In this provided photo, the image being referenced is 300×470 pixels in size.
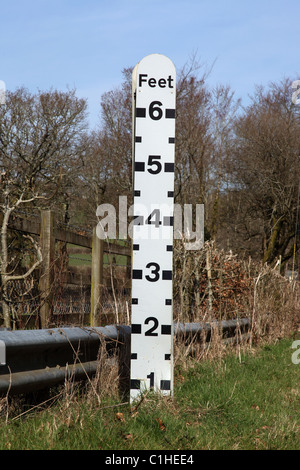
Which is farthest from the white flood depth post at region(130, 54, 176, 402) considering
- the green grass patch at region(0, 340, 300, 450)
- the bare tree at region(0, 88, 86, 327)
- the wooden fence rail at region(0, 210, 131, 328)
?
the bare tree at region(0, 88, 86, 327)

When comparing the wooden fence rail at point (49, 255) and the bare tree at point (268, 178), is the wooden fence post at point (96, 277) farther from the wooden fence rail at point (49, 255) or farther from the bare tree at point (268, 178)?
the bare tree at point (268, 178)

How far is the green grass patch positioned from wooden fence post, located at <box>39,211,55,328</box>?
1994mm

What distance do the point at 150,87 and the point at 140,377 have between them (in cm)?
257

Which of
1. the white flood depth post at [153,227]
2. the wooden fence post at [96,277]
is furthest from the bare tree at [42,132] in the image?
the white flood depth post at [153,227]

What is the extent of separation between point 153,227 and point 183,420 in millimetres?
1635

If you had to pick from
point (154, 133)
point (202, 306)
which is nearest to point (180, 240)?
point (202, 306)

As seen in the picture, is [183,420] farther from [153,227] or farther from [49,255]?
[49,255]

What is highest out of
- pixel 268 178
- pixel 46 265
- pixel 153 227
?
pixel 268 178

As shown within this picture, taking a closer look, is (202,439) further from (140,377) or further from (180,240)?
(180,240)

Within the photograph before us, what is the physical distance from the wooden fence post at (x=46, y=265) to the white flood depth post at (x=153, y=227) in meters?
2.36

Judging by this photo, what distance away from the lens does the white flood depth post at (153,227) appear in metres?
4.99

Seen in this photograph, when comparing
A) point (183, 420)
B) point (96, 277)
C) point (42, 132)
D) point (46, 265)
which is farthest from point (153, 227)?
point (42, 132)

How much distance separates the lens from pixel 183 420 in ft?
14.5

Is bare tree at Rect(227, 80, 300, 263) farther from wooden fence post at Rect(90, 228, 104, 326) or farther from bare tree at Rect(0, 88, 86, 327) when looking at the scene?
wooden fence post at Rect(90, 228, 104, 326)
